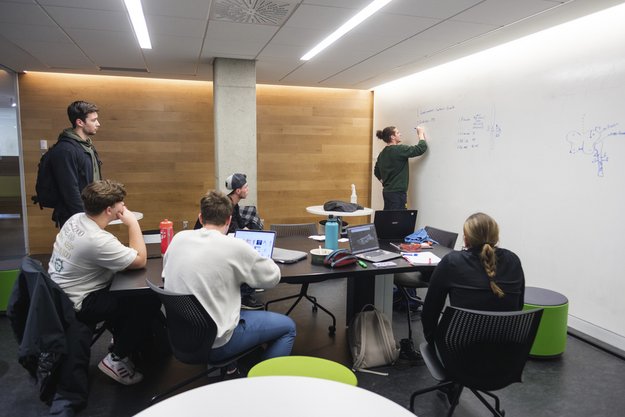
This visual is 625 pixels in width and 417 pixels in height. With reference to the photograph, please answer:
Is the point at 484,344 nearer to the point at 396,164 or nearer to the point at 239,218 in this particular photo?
the point at 239,218

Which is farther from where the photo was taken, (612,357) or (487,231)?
(612,357)

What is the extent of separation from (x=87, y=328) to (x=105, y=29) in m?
2.67

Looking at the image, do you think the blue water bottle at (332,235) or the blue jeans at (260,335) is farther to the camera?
the blue water bottle at (332,235)

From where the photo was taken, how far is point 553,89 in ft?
12.2

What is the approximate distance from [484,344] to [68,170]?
3085 mm

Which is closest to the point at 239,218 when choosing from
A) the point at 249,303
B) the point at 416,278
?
the point at 249,303

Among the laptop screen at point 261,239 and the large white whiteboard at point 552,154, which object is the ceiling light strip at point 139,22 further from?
the large white whiteboard at point 552,154

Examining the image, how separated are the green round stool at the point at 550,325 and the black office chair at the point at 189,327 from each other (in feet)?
7.10

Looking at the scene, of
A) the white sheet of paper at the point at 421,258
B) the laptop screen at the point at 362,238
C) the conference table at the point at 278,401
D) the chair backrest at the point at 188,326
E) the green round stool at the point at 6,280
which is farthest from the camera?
the green round stool at the point at 6,280

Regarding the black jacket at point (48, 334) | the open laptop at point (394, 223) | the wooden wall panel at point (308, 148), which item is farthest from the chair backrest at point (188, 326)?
the wooden wall panel at point (308, 148)

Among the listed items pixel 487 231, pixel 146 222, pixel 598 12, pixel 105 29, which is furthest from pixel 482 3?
pixel 146 222

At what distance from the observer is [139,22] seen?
11.6 ft

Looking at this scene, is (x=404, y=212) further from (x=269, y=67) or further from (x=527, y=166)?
(x=269, y=67)

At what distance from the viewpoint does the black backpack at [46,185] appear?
128 inches
